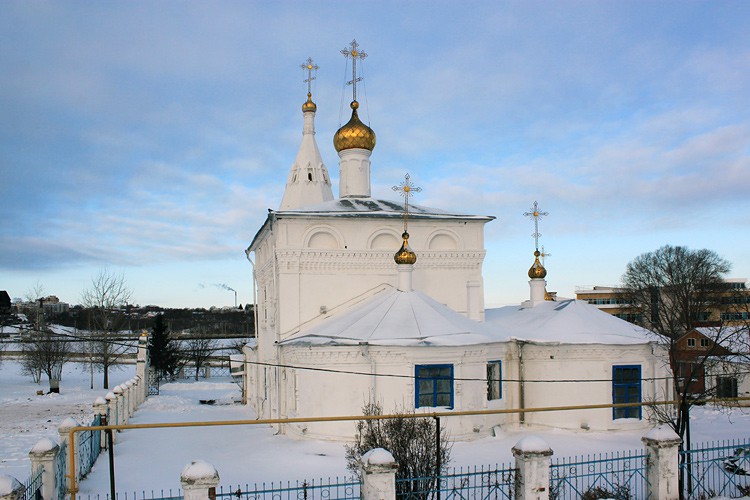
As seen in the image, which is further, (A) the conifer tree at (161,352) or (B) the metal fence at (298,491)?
(A) the conifer tree at (161,352)

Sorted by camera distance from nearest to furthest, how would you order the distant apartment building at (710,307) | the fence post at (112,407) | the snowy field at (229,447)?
the snowy field at (229,447) < the fence post at (112,407) < the distant apartment building at (710,307)

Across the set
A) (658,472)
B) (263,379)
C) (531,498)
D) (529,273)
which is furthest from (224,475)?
(529,273)

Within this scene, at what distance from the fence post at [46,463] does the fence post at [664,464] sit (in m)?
8.03

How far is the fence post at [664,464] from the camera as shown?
891cm

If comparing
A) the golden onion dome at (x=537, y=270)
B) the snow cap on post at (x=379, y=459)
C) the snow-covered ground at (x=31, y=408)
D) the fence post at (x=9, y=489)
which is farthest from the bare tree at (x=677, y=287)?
the fence post at (x=9, y=489)

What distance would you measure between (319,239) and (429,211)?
333 cm

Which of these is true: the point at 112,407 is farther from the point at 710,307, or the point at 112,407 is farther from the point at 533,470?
the point at 710,307

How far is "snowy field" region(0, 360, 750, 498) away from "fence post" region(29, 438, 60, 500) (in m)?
1.60

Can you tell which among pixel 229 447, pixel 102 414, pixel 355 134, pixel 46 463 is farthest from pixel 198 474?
pixel 355 134

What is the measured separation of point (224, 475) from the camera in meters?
11.0

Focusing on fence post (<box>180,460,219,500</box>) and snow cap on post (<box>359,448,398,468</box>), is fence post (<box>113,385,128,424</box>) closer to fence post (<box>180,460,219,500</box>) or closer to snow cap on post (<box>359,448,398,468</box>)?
fence post (<box>180,460,219,500</box>)

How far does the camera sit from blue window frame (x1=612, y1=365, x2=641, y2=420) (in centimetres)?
1538

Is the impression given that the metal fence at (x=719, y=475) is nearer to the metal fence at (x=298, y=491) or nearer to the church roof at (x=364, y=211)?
the metal fence at (x=298, y=491)

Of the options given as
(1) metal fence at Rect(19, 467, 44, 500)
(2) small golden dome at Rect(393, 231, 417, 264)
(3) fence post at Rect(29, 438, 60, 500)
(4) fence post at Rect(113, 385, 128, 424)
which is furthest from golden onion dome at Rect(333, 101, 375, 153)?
(1) metal fence at Rect(19, 467, 44, 500)
